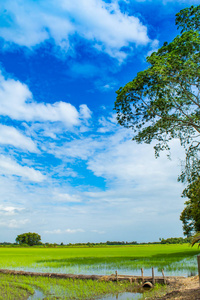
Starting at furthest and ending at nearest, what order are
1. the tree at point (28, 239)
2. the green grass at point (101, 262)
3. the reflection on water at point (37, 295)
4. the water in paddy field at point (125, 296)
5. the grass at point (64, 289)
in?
the tree at point (28, 239) < the green grass at point (101, 262) < the grass at point (64, 289) < the reflection on water at point (37, 295) < the water in paddy field at point (125, 296)

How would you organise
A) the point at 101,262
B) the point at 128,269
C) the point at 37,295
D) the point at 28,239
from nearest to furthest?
the point at 37,295
the point at 128,269
the point at 101,262
the point at 28,239

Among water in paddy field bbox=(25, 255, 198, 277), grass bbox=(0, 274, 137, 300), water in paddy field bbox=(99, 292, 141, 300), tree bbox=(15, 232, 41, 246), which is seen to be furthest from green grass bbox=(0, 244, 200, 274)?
tree bbox=(15, 232, 41, 246)

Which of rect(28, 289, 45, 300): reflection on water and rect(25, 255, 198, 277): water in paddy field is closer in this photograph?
Result: rect(28, 289, 45, 300): reflection on water

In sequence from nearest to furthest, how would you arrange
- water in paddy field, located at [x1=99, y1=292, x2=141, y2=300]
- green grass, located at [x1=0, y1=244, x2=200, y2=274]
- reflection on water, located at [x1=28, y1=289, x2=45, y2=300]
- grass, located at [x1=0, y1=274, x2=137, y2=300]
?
water in paddy field, located at [x1=99, y1=292, x2=141, y2=300] → reflection on water, located at [x1=28, y1=289, x2=45, y2=300] → grass, located at [x1=0, y1=274, x2=137, y2=300] → green grass, located at [x1=0, y1=244, x2=200, y2=274]

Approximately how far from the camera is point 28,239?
115m

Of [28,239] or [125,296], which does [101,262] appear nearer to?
[125,296]

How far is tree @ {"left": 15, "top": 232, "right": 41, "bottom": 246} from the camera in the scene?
11512cm

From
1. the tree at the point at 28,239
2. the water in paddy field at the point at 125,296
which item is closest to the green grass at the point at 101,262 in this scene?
the water in paddy field at the point at 125,296

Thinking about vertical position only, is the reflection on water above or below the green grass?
above

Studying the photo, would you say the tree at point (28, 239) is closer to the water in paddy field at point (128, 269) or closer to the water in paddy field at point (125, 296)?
the water in paddy field at point (128, 269)

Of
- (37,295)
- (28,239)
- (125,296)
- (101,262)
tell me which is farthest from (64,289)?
(28,239)

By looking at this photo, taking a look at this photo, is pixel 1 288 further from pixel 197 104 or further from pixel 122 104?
pixel 197 104

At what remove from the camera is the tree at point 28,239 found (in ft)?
378

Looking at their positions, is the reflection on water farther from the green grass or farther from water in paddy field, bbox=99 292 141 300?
the green grass
